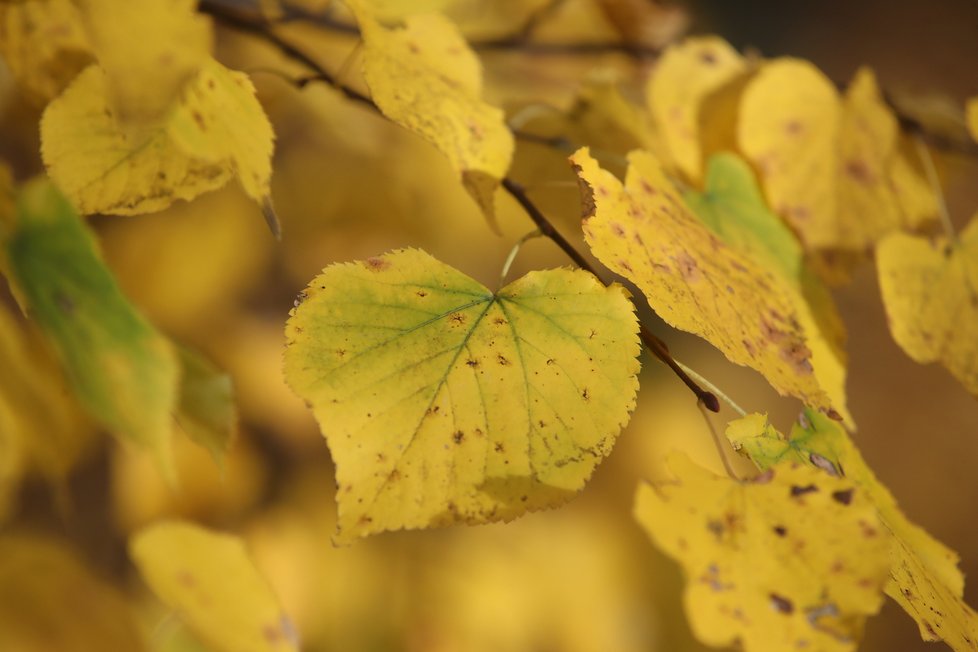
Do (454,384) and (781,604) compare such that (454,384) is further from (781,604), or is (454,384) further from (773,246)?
(773,246)

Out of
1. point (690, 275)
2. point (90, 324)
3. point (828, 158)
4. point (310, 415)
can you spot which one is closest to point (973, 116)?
point (828, 158)

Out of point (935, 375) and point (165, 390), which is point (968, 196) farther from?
point (165, 390)

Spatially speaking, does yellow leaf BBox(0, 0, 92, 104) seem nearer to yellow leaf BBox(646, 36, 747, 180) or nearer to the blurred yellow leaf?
the blurred yellow leaf

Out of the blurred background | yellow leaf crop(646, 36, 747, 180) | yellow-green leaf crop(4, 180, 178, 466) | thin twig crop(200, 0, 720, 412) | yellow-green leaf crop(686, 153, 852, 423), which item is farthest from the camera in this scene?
the blurred background

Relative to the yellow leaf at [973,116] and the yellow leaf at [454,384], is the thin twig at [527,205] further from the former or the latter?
the yellow leaf at [973,116]

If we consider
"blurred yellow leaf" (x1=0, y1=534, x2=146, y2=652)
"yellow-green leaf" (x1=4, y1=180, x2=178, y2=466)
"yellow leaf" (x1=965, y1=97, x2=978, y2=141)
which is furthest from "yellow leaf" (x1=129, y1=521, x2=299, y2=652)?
"yellow leaf" (x1=965, y1=97, x2=978, y2=141)

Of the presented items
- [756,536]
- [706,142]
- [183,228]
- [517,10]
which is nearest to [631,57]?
[517,10]
